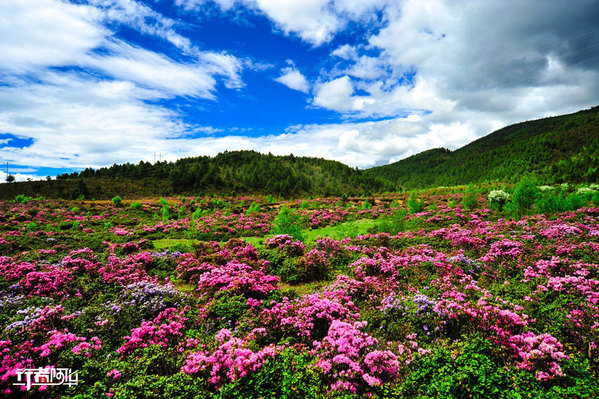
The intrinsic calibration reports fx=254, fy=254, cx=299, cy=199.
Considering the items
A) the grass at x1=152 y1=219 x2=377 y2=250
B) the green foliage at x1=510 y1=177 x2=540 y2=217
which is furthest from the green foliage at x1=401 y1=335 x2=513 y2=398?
the green foliage at x1=510 y1=177 x2=540 y2=217

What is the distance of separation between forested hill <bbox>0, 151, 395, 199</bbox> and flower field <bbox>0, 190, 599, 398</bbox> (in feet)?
228

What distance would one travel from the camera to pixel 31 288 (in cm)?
922

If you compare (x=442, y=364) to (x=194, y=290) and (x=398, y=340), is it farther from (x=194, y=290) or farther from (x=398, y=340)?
(x=194, y=290)

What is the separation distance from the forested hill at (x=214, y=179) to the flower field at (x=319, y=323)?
69.3 metres

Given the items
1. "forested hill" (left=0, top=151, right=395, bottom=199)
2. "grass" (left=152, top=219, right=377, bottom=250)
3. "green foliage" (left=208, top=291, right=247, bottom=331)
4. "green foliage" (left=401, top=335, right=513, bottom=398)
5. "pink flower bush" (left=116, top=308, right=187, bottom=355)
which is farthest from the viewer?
"forested hill" (left=0, top=151, right=395, bottom=199)

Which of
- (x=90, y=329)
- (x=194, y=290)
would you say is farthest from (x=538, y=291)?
(x=90, y=329)

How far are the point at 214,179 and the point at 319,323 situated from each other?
112128 millimetres

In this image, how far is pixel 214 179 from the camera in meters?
112

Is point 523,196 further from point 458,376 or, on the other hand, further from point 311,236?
point 458,376

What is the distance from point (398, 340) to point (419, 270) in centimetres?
455

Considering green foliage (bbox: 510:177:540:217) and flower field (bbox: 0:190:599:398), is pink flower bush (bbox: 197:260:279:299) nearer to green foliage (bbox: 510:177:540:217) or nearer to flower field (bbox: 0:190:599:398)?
flower field (bbox: 0:190:599:398)

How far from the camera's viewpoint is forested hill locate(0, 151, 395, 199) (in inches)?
2849

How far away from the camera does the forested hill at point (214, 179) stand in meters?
72.4

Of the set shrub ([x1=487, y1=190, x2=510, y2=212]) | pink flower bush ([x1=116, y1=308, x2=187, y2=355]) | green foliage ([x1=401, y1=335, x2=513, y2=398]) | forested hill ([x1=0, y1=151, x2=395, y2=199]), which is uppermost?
forested hill ([x1=0, y1=151, x2=395, y2=199])
